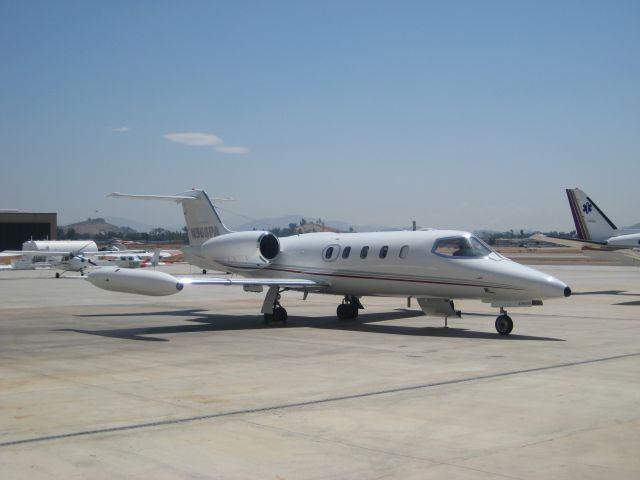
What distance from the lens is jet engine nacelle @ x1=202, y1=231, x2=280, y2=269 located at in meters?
22.1

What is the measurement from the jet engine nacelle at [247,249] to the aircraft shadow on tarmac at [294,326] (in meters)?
1.72

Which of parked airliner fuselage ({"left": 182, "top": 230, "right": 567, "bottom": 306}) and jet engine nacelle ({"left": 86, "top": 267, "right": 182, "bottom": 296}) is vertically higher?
parked airliner fuselage ({"left": 182, "top": 230, "right": 567, "bottom": 306})

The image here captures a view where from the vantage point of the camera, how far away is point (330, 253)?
69.6 ft

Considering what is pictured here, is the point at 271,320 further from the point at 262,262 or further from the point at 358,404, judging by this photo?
the point at 358,404

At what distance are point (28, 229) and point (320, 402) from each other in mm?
103890

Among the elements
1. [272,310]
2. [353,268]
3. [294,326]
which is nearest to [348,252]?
[353,268]

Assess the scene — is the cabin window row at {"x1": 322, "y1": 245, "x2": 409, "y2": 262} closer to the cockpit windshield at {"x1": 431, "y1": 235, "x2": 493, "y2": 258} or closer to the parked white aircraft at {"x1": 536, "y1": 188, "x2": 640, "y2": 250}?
the cockpit windshield at {"x1": 431, "y1": 235, "x2": 493, "y2": 258}

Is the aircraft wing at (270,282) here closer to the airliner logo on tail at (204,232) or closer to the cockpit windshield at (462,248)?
the airliner logo on tail at (204,232)

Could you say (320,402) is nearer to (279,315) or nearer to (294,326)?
(294,326)

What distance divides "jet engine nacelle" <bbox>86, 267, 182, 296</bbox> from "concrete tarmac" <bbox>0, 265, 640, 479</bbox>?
43.6 inches

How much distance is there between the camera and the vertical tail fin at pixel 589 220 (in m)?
38.1

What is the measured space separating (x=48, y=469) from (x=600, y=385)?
7.54 m

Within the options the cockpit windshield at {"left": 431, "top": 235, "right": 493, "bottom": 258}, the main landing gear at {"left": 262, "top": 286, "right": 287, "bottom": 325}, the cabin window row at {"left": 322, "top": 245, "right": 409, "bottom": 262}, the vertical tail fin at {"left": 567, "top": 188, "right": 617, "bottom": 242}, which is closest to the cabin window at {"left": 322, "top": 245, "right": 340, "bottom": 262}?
the cabin window row at {"left": 322, "top": 245, "right": 409, "bottom": 262}

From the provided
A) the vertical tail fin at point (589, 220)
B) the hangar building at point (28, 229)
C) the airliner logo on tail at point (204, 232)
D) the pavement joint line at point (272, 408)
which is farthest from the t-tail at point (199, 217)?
the hangar building at point (28, 229)
